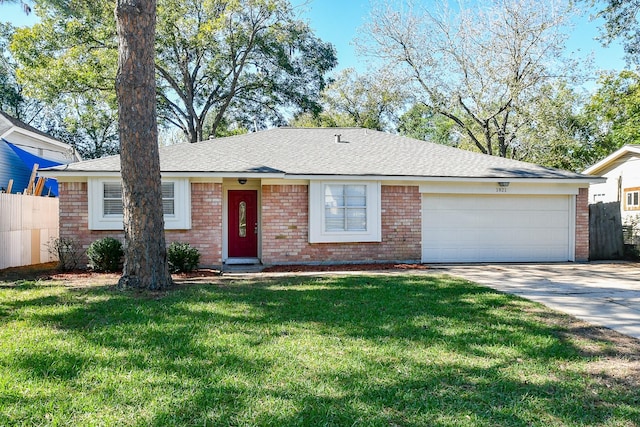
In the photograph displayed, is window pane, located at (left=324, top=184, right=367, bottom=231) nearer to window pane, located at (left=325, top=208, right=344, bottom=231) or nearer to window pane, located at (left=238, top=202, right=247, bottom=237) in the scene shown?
window pane, located at (left=325, top=208, right=344, bottom=231)

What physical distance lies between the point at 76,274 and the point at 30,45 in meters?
16.2

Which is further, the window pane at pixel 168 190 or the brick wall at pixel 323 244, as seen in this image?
the brick wall at pixel 323 244

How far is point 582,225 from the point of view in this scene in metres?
13.1

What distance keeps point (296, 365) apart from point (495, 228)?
1046 centimetres

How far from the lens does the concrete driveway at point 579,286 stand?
6.45 m

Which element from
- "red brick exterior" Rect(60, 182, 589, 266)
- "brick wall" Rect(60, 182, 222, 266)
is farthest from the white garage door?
"brick wall" Rect(60, 182, 222, 266)

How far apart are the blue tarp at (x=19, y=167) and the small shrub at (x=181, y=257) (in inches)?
398

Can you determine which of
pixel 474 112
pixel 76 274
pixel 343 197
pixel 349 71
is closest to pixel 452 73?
pixel 474 112

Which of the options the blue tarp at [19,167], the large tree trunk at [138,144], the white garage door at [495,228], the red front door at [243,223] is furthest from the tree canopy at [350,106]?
the large tree trunk at [138,144]

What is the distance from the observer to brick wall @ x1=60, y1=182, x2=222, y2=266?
442 inches

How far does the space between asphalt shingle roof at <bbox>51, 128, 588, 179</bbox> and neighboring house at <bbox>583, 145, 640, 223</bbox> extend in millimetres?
5580

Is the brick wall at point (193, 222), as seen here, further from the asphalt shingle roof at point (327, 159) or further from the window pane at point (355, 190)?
the window pane at point (355, 190)

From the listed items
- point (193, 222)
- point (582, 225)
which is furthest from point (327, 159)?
point (582, 225)

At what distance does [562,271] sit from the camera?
36.3 feet
